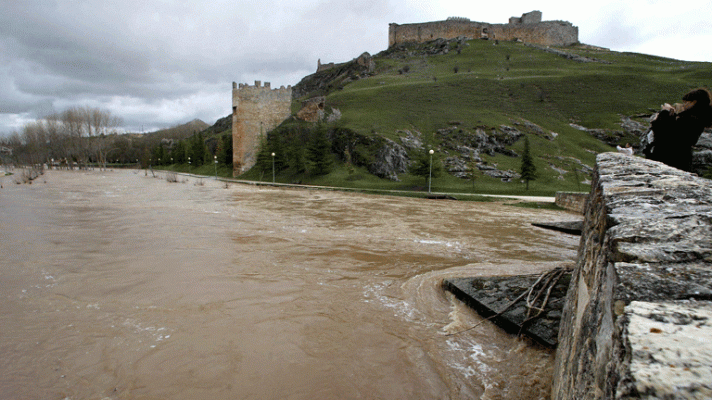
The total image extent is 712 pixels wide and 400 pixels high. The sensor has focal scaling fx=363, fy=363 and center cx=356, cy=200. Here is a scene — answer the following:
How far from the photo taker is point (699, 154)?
2578 centimetres

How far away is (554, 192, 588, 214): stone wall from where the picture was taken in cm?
1942

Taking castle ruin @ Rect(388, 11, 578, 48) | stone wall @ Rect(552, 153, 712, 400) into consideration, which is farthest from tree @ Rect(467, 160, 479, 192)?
castle ruin @ Rect(388, 11, 578, 48)

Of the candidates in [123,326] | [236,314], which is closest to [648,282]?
[236,314]

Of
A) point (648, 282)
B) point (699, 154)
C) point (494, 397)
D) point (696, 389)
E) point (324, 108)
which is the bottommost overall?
point (494, 397)

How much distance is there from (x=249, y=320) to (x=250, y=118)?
49061mm

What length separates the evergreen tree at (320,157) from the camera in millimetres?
39094

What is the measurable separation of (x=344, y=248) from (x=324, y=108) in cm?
4311

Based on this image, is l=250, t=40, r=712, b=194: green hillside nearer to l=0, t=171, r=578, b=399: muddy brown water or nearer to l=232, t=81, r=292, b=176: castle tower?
l=232, t=81, r=292, b=176: castle tower

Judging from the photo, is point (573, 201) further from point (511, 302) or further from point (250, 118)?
point (250, 118)

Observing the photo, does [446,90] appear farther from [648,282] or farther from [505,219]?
[648,282]

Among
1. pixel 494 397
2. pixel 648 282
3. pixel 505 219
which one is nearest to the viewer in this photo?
pixel 648 282

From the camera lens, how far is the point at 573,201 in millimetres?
20047

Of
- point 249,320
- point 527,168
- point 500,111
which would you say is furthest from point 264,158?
point 249,320

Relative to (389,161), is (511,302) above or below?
below
